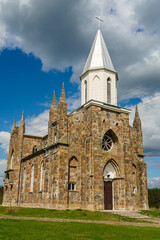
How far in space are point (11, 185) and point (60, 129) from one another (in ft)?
57.0

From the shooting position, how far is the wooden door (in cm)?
2775

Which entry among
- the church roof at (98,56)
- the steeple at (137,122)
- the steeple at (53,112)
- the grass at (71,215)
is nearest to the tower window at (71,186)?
the grass at (71,215)

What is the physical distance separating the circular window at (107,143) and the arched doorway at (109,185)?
5.74 feet

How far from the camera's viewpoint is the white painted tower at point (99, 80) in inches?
1230

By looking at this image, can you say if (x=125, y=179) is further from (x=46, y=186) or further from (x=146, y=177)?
(x=46, y=186)

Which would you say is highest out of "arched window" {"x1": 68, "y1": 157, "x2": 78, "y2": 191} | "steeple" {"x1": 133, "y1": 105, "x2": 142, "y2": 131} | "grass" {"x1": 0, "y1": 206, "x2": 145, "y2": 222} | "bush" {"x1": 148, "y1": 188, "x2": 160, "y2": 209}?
"steeple" {"x1": 133, "y1": 105, "x2": 142, "y2": 131}

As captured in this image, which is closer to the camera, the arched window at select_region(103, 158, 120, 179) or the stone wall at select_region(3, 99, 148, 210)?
the stone wall at select_region(3, 99, 148, 210)

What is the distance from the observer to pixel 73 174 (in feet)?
88.5

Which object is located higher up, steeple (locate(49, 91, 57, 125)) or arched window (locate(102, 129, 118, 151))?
steeple (locate(49, 91, 57, 125))

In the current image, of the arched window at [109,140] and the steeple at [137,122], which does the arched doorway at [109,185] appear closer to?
the arched window at [109,140]

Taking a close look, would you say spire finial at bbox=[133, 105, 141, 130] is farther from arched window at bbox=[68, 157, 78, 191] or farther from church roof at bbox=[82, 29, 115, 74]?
arched window at bbox=[68, 157, 78, 191]

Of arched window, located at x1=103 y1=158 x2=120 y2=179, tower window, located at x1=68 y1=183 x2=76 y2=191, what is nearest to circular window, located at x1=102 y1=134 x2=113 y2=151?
arched window, located at x1=103 y1=158 x2=120 y2=179

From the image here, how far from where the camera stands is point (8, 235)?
1044cm

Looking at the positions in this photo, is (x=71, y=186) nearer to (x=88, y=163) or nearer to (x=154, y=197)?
(x=88, y=163)
